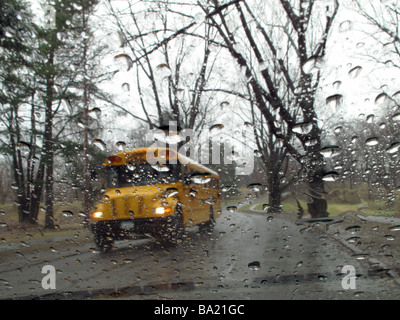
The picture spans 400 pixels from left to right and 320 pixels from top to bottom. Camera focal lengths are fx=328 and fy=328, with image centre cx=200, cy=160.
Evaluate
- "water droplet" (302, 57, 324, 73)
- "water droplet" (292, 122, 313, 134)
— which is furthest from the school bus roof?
"water droplet" (302, 57, 324, 73)

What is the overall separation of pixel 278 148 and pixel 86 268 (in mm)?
1463

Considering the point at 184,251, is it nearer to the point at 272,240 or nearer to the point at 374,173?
the point at 272,240

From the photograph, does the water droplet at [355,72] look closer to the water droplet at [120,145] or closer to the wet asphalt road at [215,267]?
the wet asphalt road at [215,267]

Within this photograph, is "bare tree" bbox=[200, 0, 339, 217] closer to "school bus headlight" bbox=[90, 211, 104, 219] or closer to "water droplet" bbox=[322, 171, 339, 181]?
"water droplet" bbox=[322, 171, 339, 181]

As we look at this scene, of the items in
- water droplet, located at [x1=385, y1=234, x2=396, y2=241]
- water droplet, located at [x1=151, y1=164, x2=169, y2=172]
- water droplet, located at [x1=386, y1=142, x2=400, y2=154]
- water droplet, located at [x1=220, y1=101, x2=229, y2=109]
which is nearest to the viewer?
water droplet, located at [x1=386, y1=142, x2=400, y2=154]

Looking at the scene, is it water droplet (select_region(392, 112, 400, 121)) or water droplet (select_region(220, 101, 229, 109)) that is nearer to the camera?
water droplet (select_region(392, 112, 400, 121))

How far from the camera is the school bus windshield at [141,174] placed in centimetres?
198

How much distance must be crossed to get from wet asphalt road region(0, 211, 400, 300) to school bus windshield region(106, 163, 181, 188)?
41cm

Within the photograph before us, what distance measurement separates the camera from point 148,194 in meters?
2.04

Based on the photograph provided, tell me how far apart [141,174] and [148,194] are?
0.13m

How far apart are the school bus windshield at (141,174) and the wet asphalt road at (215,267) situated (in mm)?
412

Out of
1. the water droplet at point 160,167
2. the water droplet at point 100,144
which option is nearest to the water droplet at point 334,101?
the water droplet at point 160,167

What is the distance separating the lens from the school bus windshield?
1977mm

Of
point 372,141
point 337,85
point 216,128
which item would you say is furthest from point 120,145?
point 372,141
